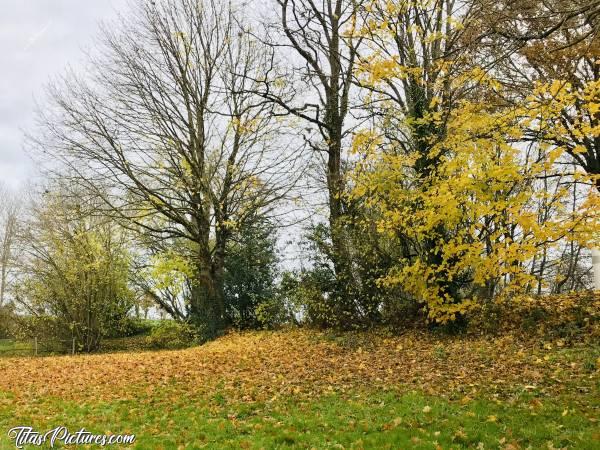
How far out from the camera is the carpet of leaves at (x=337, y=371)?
24.0ft

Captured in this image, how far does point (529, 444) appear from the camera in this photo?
190 inches

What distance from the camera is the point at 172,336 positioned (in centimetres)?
1923

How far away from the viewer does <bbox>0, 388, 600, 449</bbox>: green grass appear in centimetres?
514

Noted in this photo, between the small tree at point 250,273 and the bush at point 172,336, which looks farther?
the bush at point 172,336

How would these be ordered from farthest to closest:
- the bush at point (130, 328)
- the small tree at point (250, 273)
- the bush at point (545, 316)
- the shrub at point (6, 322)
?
the bush at point (130, 328)
the shrub at point (6, 322)
the small tree at point (250, 273)
the bush at point (545, 316)

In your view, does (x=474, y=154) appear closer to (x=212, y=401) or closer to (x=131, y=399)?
(x=212, y=401)

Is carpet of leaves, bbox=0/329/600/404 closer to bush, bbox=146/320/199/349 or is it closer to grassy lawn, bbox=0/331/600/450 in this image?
grassy lawn, bbox=0/331/600/450

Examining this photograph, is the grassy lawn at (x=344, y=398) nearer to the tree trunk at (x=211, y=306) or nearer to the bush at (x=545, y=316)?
the bush at (x=545, y=316)

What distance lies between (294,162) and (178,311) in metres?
10.2

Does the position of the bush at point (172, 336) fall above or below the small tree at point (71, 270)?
below

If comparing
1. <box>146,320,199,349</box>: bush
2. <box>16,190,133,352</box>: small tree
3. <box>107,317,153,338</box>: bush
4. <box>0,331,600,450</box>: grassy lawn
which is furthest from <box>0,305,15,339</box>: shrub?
<box>0,331,600,450</box>: grassy lawn

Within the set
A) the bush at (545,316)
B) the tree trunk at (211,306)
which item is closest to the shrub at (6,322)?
the tree trunk at (211,306)

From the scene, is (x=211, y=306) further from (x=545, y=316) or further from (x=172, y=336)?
(x=545, y=316)

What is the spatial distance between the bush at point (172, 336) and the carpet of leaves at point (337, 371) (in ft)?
16.3
